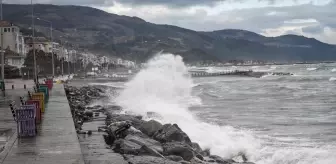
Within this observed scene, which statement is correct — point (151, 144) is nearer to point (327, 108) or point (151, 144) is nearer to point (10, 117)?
point (10, 117)

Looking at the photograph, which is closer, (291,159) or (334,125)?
(291,159)

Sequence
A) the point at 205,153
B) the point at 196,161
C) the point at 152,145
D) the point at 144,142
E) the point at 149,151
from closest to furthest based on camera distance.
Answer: the point at 149,151 < the point at 196,161 < the point at 144,142 < the point at 152,145 < the point at 205,153

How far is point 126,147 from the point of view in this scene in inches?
458

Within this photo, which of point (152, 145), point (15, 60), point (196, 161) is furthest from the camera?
point (15, 60)

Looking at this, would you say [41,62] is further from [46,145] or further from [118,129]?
[46,145]

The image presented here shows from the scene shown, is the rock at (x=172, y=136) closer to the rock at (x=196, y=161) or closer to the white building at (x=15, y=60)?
the rock at (x=196, y=161)

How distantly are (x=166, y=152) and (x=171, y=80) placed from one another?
3713 cm

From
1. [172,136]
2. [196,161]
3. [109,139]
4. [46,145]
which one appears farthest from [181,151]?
[46,145]

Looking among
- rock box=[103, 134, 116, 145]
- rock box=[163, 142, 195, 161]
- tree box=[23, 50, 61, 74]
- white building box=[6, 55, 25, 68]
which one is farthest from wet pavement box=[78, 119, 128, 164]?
white building box=[6, 55, 25, 68]

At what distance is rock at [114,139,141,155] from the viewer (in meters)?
11.4

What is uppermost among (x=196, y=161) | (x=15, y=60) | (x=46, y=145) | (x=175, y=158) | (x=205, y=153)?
(x=15, y=60)

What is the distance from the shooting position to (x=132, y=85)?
4572cm

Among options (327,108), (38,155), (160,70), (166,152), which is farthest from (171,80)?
(38,155)

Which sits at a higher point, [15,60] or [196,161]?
[15,60]
